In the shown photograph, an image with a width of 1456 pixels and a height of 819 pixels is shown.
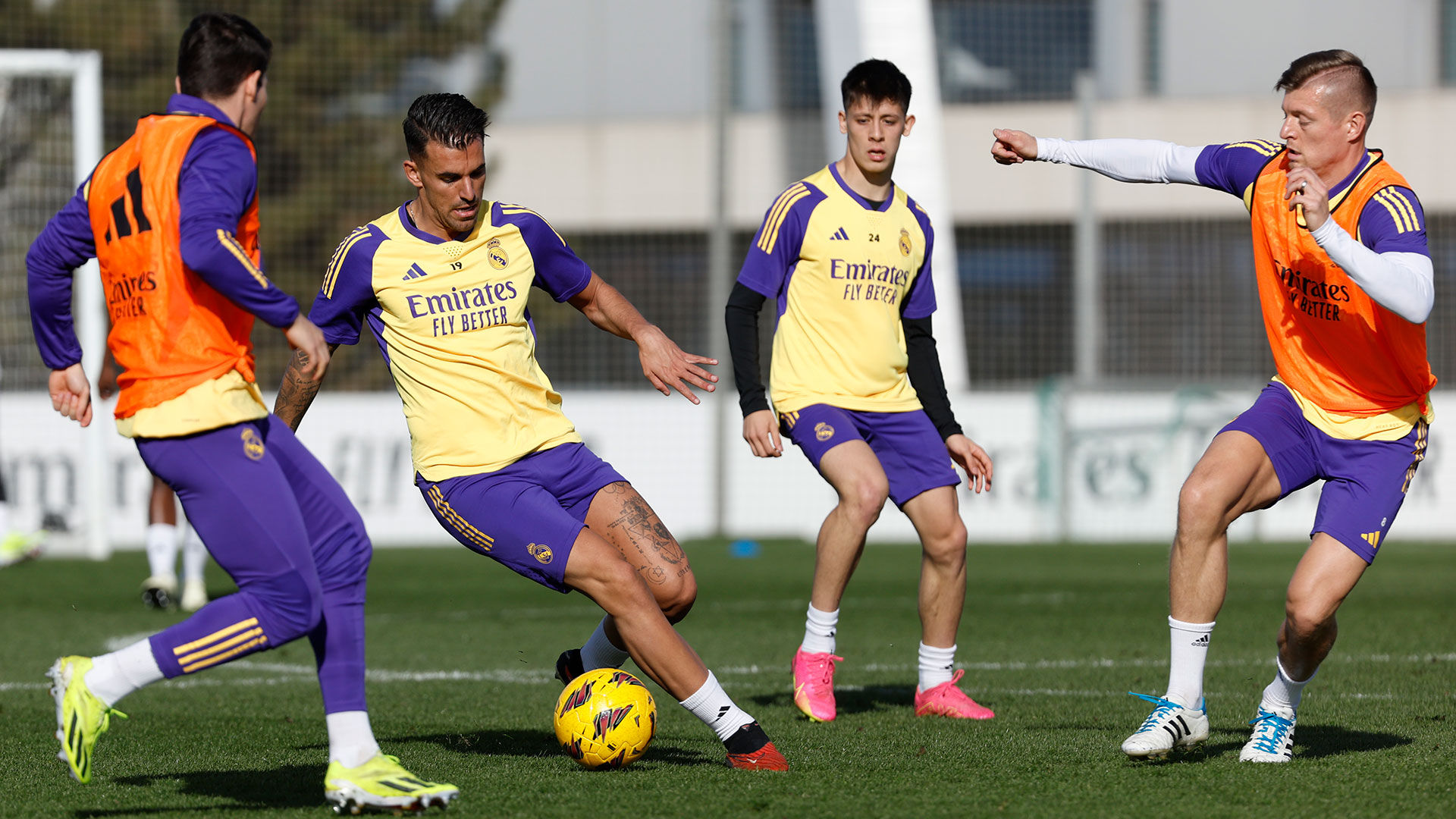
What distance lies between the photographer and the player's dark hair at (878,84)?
19.9 feet

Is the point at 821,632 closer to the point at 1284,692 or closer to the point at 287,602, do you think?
the point at 1284,692

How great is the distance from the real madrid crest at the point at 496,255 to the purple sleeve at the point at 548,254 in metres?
0.09

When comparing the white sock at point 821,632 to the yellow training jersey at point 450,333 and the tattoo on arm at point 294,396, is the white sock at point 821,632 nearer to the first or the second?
the yellow training jersey at point 450,333

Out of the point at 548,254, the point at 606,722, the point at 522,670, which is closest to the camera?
the point at 606,722

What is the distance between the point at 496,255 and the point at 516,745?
5.38 ft

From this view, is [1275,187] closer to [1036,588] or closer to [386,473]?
[1036,588]

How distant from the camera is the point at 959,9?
23.6 metres

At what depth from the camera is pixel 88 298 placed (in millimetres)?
14164

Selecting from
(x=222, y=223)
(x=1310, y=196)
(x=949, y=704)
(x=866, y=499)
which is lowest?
(x=949, y=704)

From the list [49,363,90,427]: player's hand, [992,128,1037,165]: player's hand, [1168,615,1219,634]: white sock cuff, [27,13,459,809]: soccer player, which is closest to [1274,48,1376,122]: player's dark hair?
[992,128,1037,165]: player's hand

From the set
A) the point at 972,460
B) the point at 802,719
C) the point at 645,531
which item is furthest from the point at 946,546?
the point at 645,531

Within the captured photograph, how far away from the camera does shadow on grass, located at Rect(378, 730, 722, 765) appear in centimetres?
504

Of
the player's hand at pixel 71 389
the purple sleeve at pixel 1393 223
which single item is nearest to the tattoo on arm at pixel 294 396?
the player's hand at pixel 71 389

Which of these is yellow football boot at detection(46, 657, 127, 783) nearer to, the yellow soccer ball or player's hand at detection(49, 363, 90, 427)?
player's hand at detection(49, 363, 90, 427)
